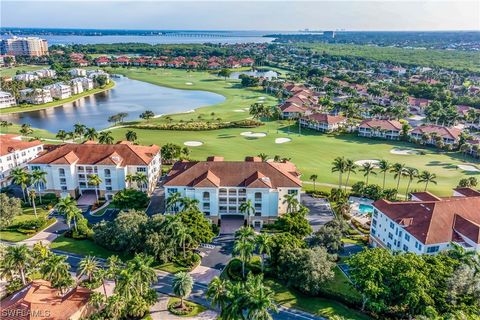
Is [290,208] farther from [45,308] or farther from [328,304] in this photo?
[45,308]

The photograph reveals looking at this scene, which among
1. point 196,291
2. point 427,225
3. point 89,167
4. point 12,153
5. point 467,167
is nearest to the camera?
point 196,291

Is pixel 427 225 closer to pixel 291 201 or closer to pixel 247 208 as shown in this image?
pixel 291 201

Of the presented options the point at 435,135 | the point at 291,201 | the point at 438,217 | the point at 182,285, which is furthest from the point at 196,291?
the point at 435,135

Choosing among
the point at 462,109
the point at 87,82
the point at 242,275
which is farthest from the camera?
the point at 87,82

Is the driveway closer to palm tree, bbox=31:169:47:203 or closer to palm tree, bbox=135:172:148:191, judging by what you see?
palm tree, bbox=135:172:148:191

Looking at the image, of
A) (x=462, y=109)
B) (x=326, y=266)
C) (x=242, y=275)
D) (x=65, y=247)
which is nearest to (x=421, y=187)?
(x=326, y=266)

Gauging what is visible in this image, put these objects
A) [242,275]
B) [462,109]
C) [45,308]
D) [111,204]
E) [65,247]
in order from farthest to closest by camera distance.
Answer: [462,109]
[111,204]
[65,247]
[242,275]
[45,308]

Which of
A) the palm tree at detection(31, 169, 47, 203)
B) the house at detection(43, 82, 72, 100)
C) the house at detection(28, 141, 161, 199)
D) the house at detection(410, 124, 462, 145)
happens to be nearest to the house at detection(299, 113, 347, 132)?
the house at detection(410, 124, 462, 145)

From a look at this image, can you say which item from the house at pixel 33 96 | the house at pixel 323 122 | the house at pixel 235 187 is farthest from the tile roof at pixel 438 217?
the house at pixel 33 96
